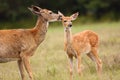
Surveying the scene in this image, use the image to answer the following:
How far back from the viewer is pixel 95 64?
1414cm

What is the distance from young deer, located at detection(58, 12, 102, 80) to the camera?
515 inches

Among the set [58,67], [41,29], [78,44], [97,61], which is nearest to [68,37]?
[78,44]

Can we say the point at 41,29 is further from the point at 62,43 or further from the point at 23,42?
the point at 62,43

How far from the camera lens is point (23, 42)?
1216 centimetres

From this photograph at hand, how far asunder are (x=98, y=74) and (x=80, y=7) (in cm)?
2649

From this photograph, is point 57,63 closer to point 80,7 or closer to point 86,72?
point 86,72

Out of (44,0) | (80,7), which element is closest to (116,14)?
(80,7)

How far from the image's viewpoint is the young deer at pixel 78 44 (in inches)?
515

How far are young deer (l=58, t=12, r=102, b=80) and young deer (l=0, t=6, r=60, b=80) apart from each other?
67cm

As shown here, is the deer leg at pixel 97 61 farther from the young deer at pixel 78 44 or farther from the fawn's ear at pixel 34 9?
the fawn's ear at pixel 34 9

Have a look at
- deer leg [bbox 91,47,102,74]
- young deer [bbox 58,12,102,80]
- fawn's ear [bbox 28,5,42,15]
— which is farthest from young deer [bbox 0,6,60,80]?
deer leg [bbox 91,47,102,74]

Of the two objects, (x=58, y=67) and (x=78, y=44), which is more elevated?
(x=78, y=44)

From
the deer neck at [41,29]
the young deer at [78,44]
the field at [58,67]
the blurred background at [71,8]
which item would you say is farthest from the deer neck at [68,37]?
the blurred background at [71,8]

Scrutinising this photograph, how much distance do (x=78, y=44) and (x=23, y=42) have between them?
2100 mm
